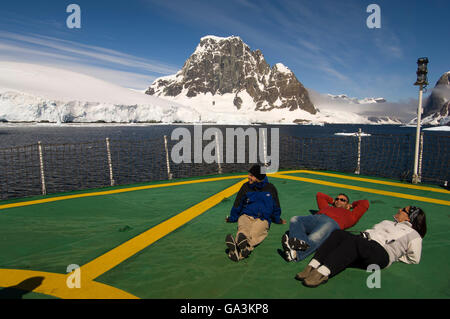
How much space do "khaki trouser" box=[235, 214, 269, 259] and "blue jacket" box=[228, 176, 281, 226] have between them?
0.16 meters

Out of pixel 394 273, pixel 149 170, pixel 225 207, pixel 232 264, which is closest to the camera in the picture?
pixel 394 273

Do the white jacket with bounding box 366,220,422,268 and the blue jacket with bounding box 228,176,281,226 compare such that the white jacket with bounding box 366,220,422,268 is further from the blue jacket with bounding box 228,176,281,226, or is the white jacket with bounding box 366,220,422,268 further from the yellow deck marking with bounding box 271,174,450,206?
Answer: the yellow deck marking with bounding box 271,174,450,206

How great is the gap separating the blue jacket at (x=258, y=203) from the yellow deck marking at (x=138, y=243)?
124 centimetres

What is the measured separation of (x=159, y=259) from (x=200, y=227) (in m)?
1.41

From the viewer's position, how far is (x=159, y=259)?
4.09 m

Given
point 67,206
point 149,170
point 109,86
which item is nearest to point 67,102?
point 109,86

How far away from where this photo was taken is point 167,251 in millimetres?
4355

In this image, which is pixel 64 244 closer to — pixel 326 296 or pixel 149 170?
pixel 326 296

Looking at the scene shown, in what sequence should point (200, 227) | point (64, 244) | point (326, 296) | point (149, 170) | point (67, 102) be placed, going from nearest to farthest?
point (326, 296)
point (64, 244)
point (200, 227)
point (149, 170)
point (67, 102)

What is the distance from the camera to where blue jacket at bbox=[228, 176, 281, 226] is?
478cm

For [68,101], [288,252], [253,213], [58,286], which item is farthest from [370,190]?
[68,101]

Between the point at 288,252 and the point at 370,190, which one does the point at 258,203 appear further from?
the point at 370,190

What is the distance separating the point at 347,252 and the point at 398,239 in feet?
2.92

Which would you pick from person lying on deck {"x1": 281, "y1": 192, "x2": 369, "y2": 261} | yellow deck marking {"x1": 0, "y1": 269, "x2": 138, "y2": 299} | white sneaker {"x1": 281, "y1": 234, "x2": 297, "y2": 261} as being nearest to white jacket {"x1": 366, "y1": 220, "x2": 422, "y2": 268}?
person lying on deck {"x1": 281, "y1": 192, "x2": 369, "y2": 261}
